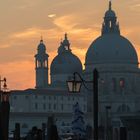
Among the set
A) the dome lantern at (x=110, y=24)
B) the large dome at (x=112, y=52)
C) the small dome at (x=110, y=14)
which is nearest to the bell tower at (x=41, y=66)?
the large dome at (x=112, y=52)

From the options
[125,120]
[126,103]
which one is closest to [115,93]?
[126,103]

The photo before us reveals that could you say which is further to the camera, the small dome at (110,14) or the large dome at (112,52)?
the small dome at (110,14)

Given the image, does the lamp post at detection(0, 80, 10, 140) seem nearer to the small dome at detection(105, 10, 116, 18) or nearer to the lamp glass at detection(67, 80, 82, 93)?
the lamp glass at detection(67, 80, 82, 93)

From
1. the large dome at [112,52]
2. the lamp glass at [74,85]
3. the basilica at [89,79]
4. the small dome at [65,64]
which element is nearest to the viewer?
the lamp glass at [74,85]

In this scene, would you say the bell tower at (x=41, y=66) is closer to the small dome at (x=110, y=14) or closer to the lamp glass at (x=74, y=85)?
the small dome at (x=110, y=14)

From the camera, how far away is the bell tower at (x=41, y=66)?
492 feet

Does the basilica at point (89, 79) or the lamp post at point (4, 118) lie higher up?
the basilica at point (89, 79)

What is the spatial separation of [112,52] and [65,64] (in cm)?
824

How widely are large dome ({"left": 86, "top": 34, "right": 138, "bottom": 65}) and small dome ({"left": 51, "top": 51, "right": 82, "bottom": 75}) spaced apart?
346 centimetres

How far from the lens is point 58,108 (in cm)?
13850

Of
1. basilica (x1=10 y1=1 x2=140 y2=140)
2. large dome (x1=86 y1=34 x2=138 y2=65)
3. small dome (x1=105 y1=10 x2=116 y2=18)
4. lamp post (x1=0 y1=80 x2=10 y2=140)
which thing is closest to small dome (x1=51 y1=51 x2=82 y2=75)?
basilica (x1=10 y1=1 x2=140 y2=140)

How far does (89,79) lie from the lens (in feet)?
442

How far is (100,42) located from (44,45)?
1107cm

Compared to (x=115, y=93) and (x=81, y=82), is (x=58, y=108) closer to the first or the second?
(x=115, y=93)
